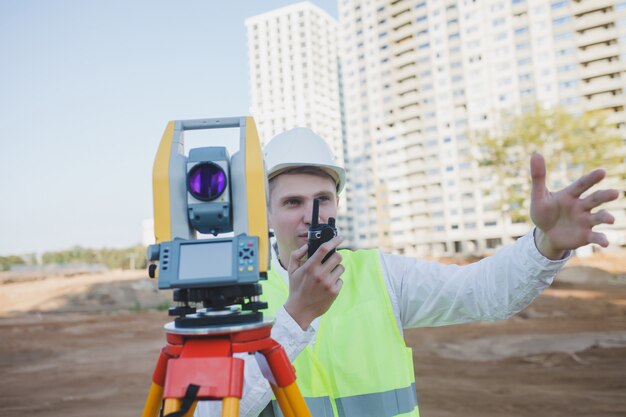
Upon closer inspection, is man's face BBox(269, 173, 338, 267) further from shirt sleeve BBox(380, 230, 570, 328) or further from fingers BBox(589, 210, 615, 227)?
fingers BBox(589, 210, 615, 227)

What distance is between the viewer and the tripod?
1.09m

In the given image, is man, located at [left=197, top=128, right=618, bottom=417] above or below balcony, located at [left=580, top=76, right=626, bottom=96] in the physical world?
below

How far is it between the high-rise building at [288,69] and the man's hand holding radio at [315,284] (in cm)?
8828

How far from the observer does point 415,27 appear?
6075cm

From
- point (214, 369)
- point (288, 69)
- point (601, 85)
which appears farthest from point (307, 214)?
point (288, 69)

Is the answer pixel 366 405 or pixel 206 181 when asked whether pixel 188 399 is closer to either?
pixel 206 181

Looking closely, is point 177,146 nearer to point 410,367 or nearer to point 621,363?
point 410,367

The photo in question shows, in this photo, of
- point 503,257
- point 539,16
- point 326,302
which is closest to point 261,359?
point 326,302

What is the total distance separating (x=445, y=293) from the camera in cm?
178

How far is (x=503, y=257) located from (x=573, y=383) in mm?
6505

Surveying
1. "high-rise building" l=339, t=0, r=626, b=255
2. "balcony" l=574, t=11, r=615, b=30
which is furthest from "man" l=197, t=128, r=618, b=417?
"balcony" l=574, t=11, r=615, b=30

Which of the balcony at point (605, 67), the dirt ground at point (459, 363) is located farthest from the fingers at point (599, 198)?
the balcony at point (605, 67)

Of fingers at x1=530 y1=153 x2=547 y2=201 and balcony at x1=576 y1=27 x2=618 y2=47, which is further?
balcony at x1=576 y1=27 x2=618 y2=47

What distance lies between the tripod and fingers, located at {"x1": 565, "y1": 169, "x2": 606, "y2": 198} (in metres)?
0.90
